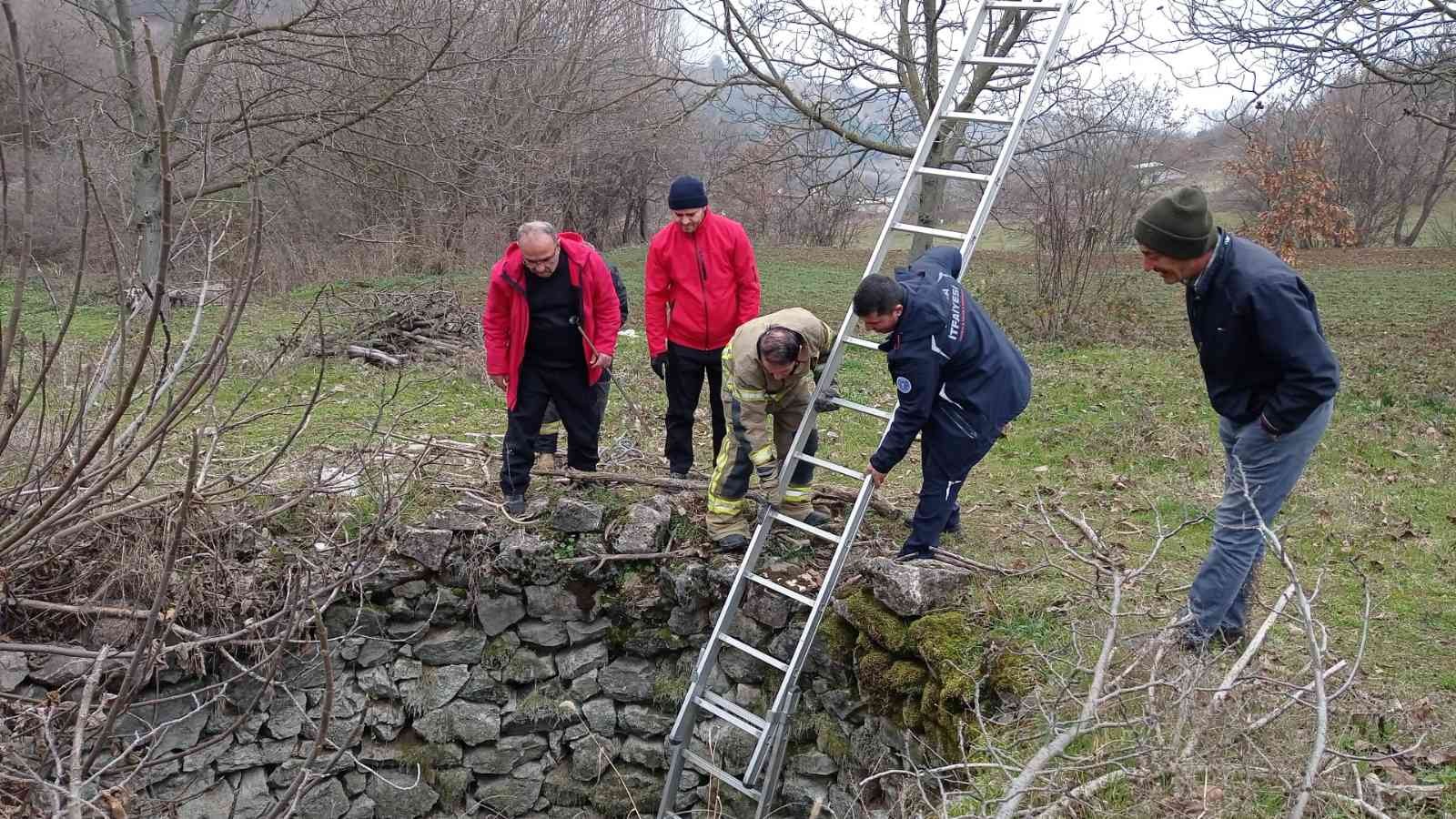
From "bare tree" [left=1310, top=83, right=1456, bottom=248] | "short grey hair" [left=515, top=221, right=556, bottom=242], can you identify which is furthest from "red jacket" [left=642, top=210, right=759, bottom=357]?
"bare tree" [left=1310, top=83, right=1456, bottom=248]

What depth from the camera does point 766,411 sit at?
5.01m

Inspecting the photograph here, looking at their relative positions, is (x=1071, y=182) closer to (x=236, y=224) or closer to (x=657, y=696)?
(x=657, y=696)

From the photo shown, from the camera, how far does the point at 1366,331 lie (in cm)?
1259

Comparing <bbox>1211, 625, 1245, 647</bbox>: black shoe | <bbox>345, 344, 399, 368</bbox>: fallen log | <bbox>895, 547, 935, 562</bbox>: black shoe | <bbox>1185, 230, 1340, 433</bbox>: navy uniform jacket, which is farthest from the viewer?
<bbox>345, 344, 399, 368</bbox>: fallen log

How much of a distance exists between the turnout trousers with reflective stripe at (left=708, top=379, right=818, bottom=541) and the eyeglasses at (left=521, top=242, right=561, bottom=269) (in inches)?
48.3

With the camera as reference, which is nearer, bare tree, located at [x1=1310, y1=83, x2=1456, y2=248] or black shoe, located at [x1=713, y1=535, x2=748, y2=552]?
black shoe, located at [x1=713, y1=535, x2=748, y2=552]

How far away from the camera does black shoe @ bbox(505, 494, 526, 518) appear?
5.99m

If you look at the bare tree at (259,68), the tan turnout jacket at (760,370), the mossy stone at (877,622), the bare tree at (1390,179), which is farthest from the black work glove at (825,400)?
the bare tree at (1390,179)

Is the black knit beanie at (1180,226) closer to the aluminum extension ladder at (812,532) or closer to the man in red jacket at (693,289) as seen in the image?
the aluminum extension ladder at (812,532)

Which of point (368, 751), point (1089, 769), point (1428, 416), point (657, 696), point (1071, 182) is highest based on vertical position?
point (1071, 182)

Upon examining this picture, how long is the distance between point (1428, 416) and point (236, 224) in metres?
16.5

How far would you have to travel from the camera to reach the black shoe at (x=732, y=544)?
5539 mm

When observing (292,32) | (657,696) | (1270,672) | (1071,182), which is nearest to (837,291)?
(1071,182)

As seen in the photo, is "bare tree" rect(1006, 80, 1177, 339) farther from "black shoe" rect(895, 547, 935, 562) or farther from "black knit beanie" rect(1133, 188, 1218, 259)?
"black knit beanie" rect(1133, 188, 1218, 259)
